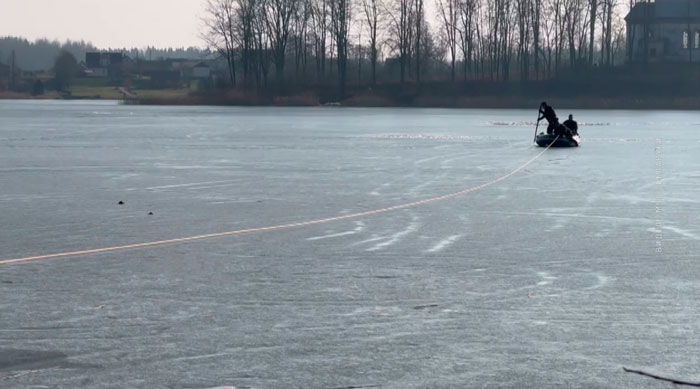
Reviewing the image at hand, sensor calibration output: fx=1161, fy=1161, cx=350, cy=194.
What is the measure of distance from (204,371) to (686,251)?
26.1 feet

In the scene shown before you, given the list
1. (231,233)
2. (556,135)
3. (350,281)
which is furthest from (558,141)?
(350,281)

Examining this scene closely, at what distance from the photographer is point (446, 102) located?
104 metres

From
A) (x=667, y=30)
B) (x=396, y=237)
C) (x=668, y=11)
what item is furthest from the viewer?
(x=668, y=11)

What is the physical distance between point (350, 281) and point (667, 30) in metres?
108

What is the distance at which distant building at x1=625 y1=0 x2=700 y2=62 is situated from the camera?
113 meters

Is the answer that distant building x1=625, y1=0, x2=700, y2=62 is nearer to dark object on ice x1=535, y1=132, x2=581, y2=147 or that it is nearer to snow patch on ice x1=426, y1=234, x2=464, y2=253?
dark object on ice x1=535, y1=132, x2=581, y2=147

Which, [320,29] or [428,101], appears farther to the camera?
[320,29]

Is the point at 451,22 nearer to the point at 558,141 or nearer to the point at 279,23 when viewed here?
the point at 279,23

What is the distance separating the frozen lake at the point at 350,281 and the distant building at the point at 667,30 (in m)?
89.8

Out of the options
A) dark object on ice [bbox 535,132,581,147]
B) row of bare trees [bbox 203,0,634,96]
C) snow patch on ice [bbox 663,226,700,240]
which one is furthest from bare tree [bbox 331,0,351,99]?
snow patch on ice [bbox 663,226,700,240]

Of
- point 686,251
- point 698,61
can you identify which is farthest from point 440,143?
point 698,61

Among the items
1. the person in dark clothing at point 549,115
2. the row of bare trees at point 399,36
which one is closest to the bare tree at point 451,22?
the row of bare trees at point 399,36

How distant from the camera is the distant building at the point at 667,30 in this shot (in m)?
113

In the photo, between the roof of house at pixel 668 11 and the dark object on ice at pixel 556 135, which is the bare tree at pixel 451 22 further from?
the dark object on ice at pixel 556 135
